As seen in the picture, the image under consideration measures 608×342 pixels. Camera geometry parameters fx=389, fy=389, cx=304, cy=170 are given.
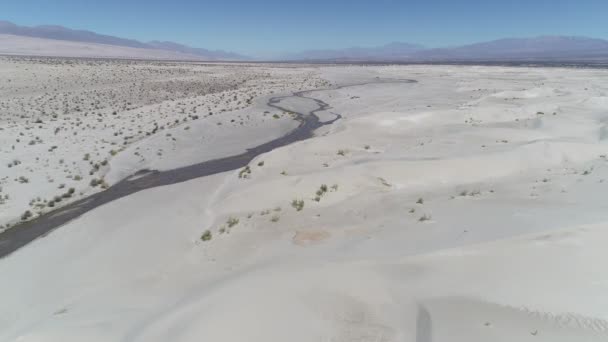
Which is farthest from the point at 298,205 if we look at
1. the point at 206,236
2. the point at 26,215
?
the point at 26,215

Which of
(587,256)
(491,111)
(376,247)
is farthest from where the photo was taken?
(491,111)

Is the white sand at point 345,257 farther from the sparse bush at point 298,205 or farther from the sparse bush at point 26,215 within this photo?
the sparse bush at point 26,215

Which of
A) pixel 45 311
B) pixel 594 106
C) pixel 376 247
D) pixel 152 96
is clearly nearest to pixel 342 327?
pixel 376 247

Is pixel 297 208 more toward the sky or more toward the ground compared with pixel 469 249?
more toward the ground

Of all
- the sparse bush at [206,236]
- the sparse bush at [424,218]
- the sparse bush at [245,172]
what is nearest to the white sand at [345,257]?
the sparse bush at [424,218]

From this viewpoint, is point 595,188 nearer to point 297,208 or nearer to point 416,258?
point 416,258

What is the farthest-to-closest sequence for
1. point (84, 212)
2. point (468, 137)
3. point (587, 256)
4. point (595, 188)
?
point (468, 137) → point (84, 212) → point (595, 188) → point (587, 256)

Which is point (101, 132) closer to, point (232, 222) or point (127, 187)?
point (127, 187)

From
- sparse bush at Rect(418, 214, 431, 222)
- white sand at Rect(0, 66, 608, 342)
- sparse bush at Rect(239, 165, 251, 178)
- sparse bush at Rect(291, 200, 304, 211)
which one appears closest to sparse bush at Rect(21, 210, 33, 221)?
white sand at Rect(0, 66, 608, 342)
